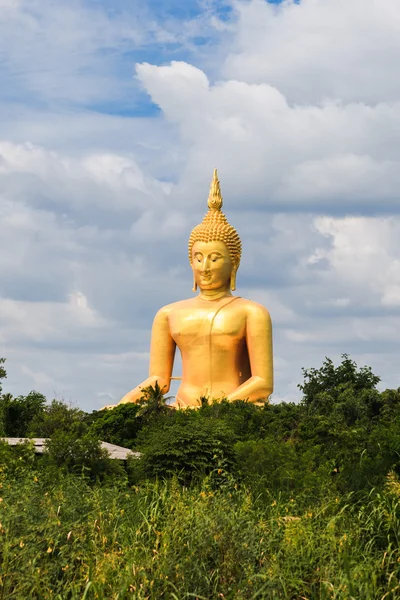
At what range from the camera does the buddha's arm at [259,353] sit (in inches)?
896

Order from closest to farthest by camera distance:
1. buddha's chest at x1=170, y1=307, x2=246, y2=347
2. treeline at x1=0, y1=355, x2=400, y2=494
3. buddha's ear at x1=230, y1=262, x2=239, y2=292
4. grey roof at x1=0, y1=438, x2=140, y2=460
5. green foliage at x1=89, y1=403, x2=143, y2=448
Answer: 1. treeline at x1=0, y1=355, x2=400, y2=494
2. grey roof at x1=0, y1=438, x2=140, y2=460
3. green foliage at x1=89, y1=403, x2=143, y2=448
4. buddha's chest at x1=170, y1=307, x2=246, y2=347
5. buddha's ear at x1=230, y1=262, x2=239, y2=292

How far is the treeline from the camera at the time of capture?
39.7 ft

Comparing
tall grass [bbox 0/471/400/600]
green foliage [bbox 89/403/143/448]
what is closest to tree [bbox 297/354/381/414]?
green foliage [bbox 89/403/143/448]

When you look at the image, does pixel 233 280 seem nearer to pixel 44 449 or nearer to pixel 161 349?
pixel 161 349

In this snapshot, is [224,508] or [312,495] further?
[312,495]

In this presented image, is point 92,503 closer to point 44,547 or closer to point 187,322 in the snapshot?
point 44,547

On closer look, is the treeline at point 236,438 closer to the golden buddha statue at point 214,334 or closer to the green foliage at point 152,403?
the green foliage at point 152,403

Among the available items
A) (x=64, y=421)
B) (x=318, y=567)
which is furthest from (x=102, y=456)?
(x=318, y=567)

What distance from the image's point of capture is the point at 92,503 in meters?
9.50

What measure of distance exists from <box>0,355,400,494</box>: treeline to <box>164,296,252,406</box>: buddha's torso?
1.01m

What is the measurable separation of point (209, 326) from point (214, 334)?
24 cm

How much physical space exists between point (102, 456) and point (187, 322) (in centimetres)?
857

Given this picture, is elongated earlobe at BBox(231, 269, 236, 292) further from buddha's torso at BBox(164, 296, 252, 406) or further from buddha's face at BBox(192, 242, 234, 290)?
A: buddha's torso at BBox(164, 296, 252, 406)

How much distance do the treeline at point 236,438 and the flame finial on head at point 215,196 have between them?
15.9ft
